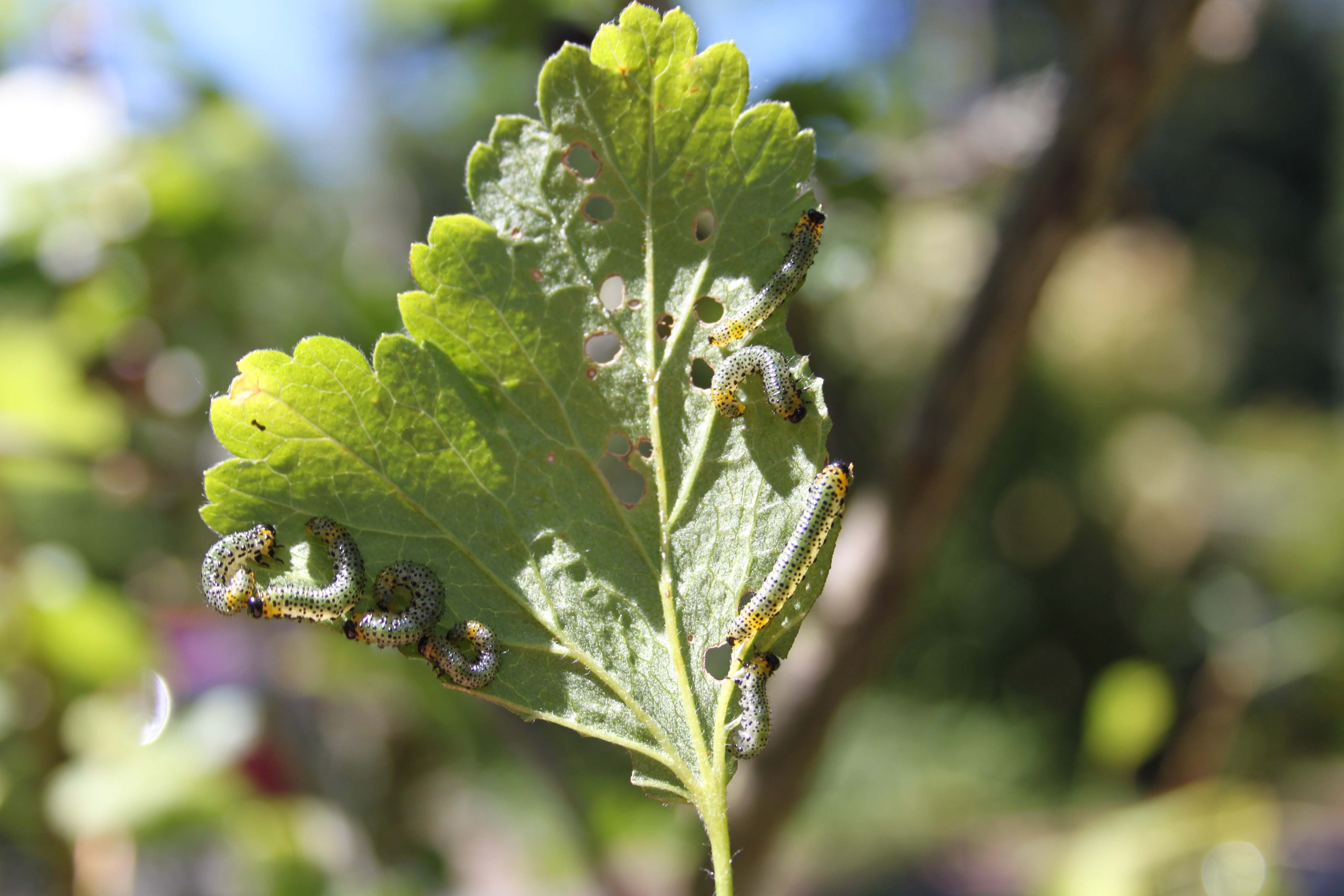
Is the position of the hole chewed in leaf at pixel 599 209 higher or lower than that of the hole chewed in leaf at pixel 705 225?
higher

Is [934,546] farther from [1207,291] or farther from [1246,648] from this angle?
[1207,291]

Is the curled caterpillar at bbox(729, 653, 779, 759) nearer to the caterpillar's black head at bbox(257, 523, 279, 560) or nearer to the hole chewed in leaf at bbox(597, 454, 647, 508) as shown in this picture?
the hole chewed in leaf at bbox(597, 454, 647, 508)

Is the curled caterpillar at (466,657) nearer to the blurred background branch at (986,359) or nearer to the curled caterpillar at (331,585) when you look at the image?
the curled caterpillar at (331,585)

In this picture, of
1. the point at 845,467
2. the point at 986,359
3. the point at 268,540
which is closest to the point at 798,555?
the point at 845,467

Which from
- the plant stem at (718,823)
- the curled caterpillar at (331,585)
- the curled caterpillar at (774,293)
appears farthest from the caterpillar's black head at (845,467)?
the curled caterpillar at (331,585)

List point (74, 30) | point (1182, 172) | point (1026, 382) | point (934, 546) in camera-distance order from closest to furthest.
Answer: point (934, 546) → point (74, 30) → point (1026, 382) → point (1182, 172)

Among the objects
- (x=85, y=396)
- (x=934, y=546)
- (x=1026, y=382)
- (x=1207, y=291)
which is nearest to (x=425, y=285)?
(x=934, y=546)
